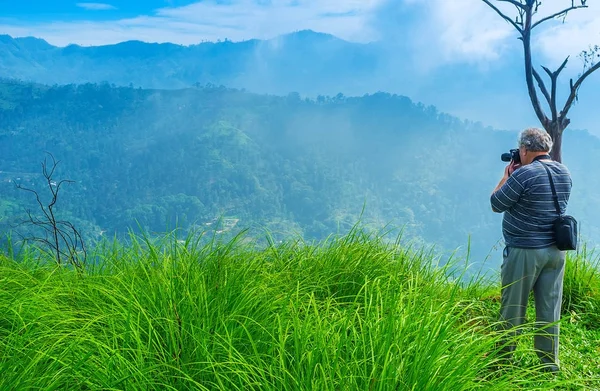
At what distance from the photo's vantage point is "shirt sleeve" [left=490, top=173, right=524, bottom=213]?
3.81 meters

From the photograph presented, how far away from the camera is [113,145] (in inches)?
5610

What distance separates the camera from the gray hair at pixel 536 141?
12.6ft

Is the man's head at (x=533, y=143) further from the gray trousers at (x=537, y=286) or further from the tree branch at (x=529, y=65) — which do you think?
the tree branch at (x=529, y=65)

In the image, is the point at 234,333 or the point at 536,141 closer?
the point at 234,333

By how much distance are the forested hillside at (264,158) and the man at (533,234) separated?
90.1 meters

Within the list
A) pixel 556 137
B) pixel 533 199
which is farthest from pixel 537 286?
pixel 556 137

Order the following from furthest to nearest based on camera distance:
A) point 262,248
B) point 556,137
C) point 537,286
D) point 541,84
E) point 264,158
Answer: point 264,158, point 541,84, point 556,137, point 262,248, point 537,286

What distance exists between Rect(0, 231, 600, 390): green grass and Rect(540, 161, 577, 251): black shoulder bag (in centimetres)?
90

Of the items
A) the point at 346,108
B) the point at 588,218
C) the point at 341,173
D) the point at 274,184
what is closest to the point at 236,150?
the point at 274,184

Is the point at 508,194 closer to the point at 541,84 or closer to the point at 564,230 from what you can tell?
the point at 564,230

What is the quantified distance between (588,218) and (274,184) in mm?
85521

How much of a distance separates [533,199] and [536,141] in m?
0.42

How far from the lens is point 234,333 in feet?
9.34

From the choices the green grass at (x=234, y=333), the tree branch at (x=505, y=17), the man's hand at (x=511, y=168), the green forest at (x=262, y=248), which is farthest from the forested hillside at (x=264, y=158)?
the man's hand at (x=511, y=168)
